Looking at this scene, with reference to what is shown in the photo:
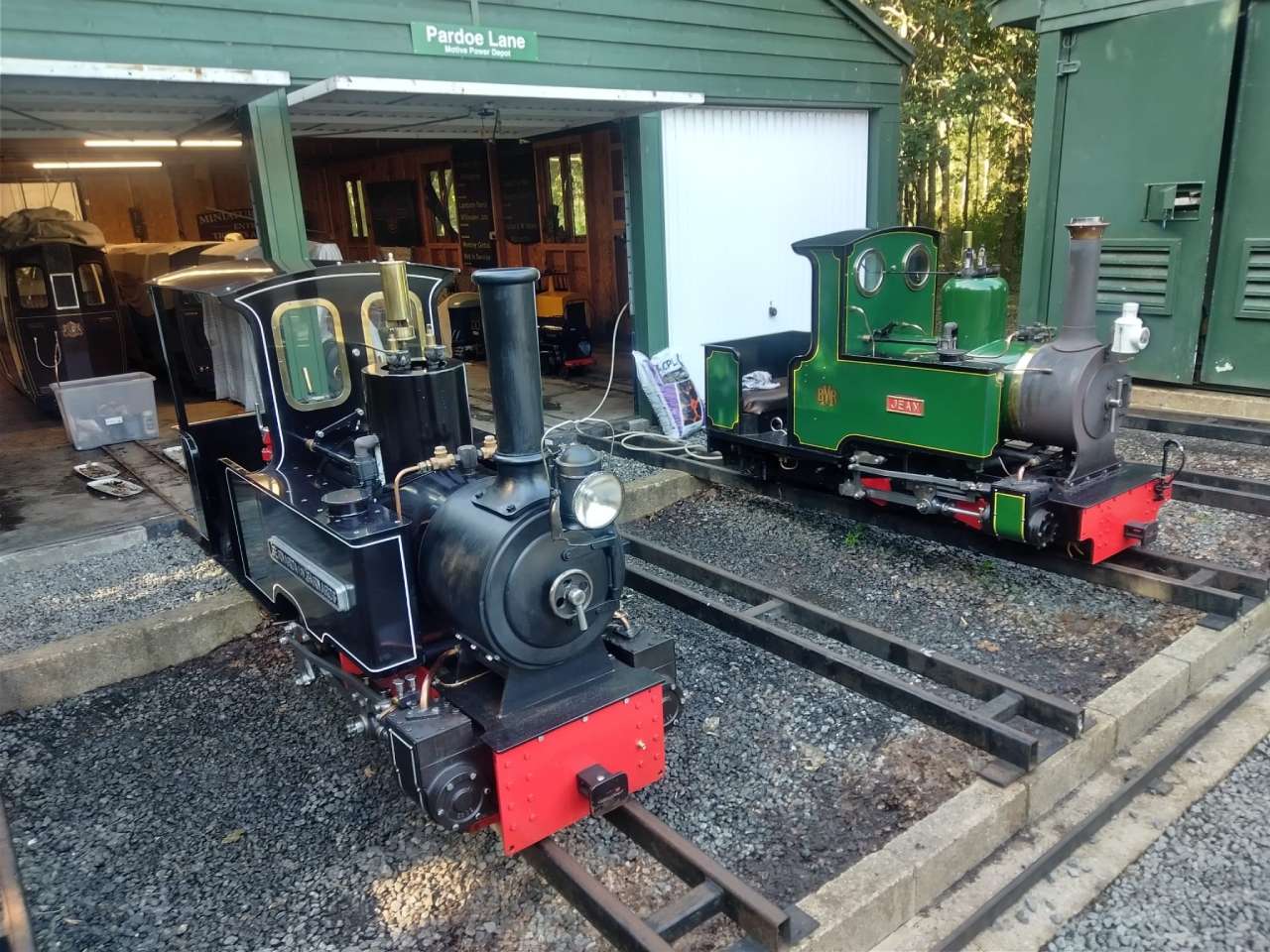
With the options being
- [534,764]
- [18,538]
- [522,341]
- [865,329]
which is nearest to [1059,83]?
[865,329]

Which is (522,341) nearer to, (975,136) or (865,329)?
(865,329)

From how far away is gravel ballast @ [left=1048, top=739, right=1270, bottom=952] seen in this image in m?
2.66

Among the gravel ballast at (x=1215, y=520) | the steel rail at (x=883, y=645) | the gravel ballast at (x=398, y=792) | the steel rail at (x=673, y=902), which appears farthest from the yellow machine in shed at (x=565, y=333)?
the steel rail at (x=673, y=902)

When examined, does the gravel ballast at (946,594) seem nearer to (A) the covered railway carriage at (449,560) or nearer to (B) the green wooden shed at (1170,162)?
(A) the covered railway carriage at (449,560)

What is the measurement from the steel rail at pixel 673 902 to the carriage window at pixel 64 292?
32.1ft

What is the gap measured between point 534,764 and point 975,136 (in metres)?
21.0

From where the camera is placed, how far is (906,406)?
5.31 meters

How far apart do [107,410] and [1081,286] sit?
8164mm

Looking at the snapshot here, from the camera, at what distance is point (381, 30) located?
251 inches

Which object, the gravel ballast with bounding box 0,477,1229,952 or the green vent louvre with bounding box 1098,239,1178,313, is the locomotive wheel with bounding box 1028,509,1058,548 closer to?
the gravel ballast with bounding box 0,477,1229,952

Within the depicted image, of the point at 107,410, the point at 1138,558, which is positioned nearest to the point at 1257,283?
the point at 1138,558

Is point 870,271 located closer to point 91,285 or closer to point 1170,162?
point 1170,162

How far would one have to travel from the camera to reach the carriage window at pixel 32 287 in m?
9.70

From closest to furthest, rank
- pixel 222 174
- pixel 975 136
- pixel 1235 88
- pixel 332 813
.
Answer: pixel 332 813 → pixel 1235 88 → pixel 222 174 → pixel 975 136
